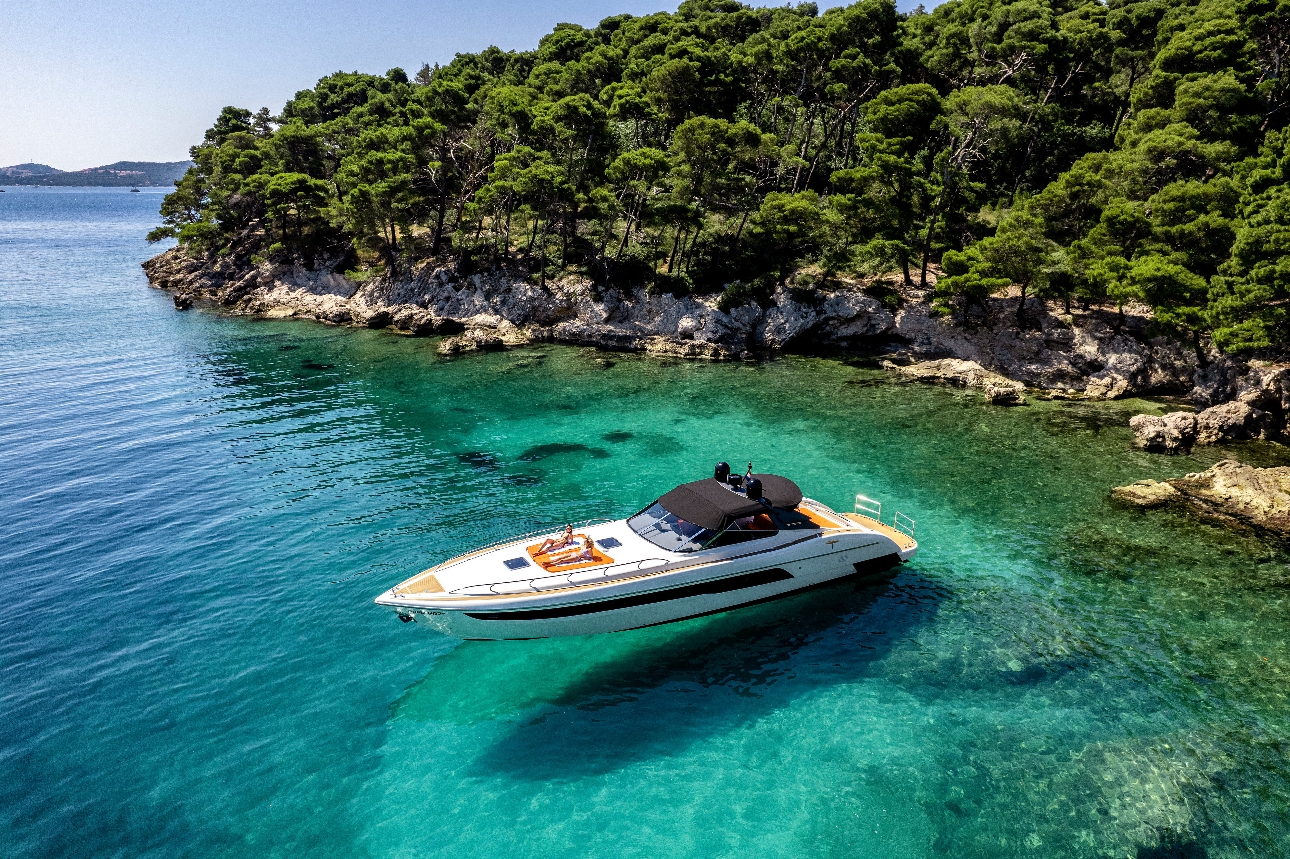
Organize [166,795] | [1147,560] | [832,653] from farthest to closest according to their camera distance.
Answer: [1147,560] → [832,653] → [166,795]

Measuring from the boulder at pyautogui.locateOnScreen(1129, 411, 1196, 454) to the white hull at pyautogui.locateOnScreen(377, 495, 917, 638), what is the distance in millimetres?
17110

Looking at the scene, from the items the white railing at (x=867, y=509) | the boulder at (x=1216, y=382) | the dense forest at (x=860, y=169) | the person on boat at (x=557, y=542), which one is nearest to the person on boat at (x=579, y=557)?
the person on boat at (x=557, y=542)

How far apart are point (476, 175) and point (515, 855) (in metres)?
48.3

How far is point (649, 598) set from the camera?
44.6 feet

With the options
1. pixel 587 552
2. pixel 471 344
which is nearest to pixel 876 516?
pixel 587 552

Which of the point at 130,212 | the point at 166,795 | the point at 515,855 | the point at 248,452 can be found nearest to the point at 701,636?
the point at 515,855

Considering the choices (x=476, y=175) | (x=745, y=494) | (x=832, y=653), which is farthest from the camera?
(x=476, y=175)

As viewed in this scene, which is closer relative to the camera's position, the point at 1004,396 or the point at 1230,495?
the point at 1230,495

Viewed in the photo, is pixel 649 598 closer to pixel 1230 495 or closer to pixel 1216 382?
pixel 1230 495

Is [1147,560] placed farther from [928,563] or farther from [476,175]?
[476,175]

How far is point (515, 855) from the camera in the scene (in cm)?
951

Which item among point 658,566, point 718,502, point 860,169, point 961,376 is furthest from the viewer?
point 860,169

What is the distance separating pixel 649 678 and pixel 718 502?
168 inches

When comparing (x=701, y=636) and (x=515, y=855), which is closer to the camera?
(x=515, y=855)
